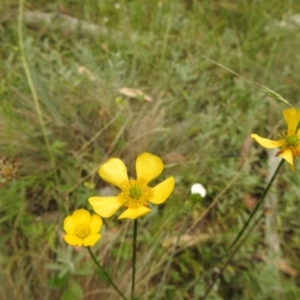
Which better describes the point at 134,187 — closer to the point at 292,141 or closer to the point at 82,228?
the point at 82,228

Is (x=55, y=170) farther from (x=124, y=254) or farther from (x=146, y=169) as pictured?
(x=146, y=169)

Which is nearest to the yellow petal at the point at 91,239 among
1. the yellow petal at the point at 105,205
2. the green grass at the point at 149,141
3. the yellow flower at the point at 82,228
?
the yellow flower at the point at 82,228

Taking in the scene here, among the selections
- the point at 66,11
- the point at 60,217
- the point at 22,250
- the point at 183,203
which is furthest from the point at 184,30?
the point at 22,250

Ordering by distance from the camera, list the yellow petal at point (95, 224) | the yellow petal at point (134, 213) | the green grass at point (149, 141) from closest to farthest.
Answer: the yellow petal at point (134, 213) → the yellow petal at point (95, 224) → the green grass at point (149, 141)

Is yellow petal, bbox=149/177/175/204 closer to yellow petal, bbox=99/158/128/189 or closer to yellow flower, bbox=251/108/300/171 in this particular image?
yellow petal, bbox=99/158/128/189

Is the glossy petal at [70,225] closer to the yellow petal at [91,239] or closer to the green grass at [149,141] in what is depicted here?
the yellow petal at [91,239]
